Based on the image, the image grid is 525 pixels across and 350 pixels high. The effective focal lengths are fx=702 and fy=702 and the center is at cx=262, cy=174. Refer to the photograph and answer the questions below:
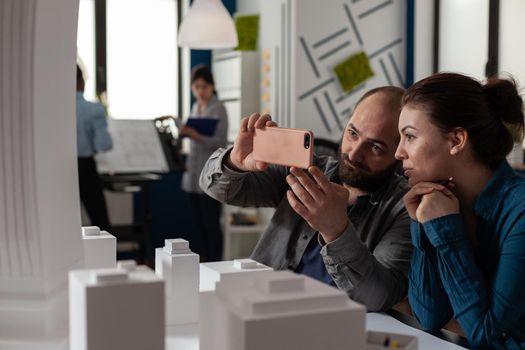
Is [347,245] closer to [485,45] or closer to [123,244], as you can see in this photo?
[485,45]

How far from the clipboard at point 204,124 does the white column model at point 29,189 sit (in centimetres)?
363

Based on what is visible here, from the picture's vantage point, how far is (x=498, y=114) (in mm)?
1396

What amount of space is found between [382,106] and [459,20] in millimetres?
3411

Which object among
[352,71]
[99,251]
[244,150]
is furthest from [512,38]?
[99,251]

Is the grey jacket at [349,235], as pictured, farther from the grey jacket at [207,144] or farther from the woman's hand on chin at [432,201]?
the grey jacket at [207,144]

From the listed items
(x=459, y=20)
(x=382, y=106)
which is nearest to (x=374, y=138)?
(x=382, y=106)

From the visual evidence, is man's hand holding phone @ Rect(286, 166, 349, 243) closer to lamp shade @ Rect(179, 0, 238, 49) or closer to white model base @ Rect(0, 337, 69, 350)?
white model base @ Rect(0, 337, 69, 350)

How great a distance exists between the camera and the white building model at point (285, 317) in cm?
70

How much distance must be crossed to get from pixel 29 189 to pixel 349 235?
63 cm

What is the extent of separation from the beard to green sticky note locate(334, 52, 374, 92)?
348 cm

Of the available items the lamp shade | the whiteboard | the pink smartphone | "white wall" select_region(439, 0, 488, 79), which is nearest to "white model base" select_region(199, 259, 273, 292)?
the pink smartphone

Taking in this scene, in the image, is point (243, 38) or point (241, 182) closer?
point (241, 182)

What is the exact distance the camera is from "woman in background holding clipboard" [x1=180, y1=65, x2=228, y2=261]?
4.72 metres

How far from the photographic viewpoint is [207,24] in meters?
3.89
